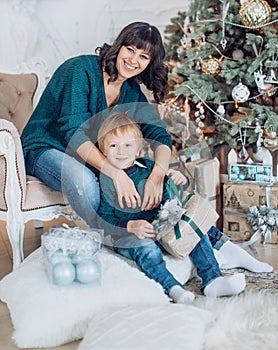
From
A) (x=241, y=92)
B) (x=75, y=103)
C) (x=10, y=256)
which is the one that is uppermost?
(x=75, y=103)

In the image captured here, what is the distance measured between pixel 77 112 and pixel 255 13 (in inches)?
41.5

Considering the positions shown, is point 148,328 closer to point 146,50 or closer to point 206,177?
point 146,50

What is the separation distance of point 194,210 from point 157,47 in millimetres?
605

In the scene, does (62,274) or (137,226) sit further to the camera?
(137,226)

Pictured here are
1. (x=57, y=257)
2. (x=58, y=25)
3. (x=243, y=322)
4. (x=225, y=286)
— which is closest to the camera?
(x=243, y=322)

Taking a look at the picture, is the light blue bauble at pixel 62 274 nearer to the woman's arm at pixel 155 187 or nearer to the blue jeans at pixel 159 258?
the blue jeans at pixel 159 258

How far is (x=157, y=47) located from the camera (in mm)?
2090

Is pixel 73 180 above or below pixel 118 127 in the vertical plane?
below

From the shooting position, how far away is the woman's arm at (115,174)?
6.40 ft

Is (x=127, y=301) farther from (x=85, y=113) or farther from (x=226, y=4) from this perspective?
(x=226, y=4)

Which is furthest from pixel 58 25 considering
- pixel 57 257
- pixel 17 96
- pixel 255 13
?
pixel 57 257

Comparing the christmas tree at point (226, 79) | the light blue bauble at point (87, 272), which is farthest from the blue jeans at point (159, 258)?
the christmas tree at point (226, 79)

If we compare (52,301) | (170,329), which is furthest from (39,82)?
(170,329)

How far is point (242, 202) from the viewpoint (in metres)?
2.62
